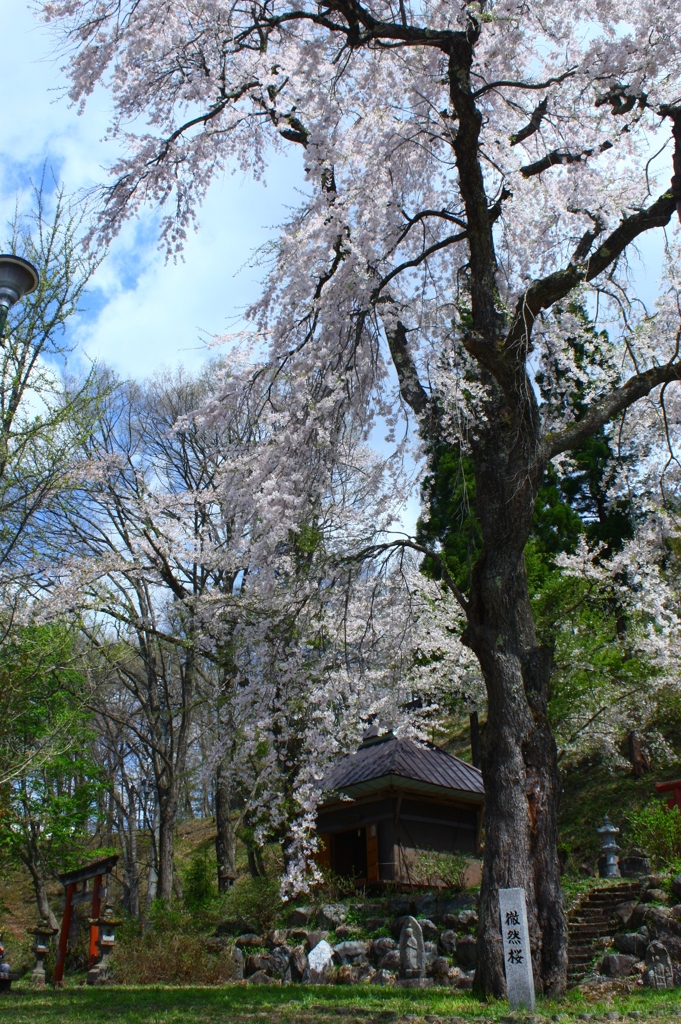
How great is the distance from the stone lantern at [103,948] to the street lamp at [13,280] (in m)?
10.5

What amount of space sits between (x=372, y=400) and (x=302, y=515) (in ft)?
5.38

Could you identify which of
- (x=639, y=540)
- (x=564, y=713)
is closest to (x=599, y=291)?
(x=564, y=713)

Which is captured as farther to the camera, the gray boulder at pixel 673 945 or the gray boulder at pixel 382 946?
the gray boulder at pixel 382 946

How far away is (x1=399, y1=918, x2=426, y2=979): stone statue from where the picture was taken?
27.8 feet

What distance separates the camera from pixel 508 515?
21.4 ft

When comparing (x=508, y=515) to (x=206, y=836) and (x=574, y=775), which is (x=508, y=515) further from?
(x=206, y=836)

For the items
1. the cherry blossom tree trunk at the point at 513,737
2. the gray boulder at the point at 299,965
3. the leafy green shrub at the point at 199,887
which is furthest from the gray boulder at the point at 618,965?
the leafy green shrub at the point at 199,887

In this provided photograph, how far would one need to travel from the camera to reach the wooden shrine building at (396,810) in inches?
533

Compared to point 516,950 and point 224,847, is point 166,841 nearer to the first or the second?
point 224,847

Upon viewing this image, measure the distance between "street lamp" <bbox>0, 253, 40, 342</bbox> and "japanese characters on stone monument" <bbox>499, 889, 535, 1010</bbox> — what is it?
6.00m

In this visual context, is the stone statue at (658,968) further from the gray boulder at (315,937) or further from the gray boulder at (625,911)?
the gray boulder at (315,937)

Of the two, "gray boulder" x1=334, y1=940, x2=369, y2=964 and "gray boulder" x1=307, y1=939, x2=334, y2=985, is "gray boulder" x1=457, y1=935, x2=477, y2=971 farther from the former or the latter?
"gray boulder" x1=307, y1=939, x2=334, y2=985

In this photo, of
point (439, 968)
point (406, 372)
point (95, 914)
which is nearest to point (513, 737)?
point (406, 372)

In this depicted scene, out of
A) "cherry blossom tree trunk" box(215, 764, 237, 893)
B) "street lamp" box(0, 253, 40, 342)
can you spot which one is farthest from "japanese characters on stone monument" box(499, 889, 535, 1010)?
"cherry blossom tree trunk" box(215, 764, 237, 893)
